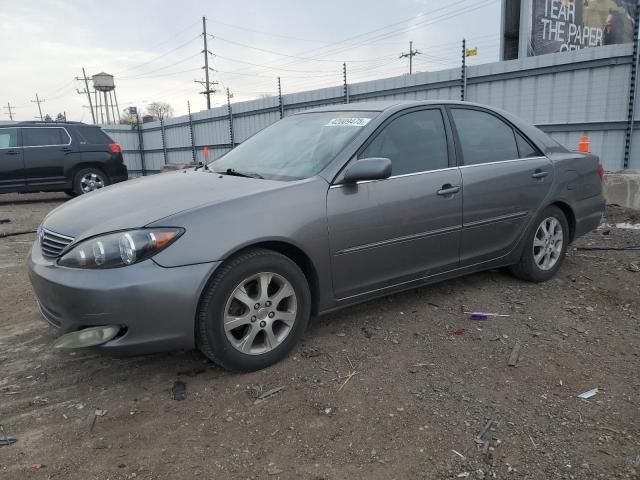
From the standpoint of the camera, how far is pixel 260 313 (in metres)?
2.92

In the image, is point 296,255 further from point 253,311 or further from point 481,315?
point 481,315

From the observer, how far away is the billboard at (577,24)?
12328mm

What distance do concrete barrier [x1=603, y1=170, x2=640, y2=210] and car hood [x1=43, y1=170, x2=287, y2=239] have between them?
20.7ft

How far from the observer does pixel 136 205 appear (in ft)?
9.76

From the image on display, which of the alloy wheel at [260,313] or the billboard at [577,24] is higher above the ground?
the billboard at [577,24]

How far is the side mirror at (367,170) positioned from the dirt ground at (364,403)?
1.07 meters

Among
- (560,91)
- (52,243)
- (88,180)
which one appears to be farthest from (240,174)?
(88,180)

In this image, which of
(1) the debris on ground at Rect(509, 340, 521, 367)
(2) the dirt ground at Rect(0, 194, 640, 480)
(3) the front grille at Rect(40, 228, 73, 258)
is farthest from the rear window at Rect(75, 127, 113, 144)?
(1) the debris on ground at Rect(509, 340, 521, 367)

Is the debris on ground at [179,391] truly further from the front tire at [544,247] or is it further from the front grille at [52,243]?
the front tire at [544,247]

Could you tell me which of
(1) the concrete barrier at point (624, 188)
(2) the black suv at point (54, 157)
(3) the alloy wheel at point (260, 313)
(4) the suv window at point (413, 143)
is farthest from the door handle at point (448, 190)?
(2) the black suv at point (54, 157)

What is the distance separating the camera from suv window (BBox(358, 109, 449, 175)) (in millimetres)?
3510

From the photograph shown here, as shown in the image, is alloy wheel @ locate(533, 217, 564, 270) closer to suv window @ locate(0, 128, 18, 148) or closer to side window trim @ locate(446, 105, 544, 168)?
side window trim @ locate(446, 105, 544, 168)

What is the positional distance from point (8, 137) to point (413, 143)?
9954 millimetres

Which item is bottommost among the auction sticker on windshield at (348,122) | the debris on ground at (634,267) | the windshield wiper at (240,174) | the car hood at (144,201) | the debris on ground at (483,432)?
Result: the debris on ground at (483,432)
